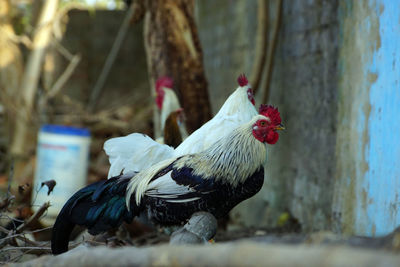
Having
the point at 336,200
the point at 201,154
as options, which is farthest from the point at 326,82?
the point at 201,154

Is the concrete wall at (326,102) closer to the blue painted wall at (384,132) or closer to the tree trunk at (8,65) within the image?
the blue painted wall at (384,132)

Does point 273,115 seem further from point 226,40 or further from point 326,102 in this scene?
point 226,40

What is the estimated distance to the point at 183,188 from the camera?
262 cm

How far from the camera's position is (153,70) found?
16.7 feet

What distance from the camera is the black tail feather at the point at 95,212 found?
2783mm

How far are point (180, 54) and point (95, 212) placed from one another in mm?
2514

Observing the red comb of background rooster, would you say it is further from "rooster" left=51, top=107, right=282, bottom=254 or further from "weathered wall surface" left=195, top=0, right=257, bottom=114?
"weathered wall surface" left=195, top=0, right=257, bottom=114

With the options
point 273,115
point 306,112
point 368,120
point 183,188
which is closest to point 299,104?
point 306,112

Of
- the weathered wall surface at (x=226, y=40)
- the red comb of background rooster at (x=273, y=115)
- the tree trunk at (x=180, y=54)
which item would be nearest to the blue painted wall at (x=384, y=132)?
the red comb of background rooster at (x=273, y=115)

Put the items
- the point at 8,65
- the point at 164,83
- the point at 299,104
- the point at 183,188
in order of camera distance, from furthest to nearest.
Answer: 1. the point at 8,65
2. the point at 299,104
3. the point at 164,83
4. the point at 183,188

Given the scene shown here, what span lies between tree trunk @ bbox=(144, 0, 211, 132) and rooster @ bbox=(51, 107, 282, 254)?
7.11 ft

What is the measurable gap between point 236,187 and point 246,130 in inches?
12.5

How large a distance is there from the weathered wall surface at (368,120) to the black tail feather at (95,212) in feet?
4.81

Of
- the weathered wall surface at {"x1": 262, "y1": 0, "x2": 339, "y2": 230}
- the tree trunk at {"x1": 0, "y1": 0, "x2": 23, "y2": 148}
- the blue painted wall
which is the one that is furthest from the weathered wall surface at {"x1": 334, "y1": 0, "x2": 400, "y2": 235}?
the tree trunk at {"x1": 0, "y1": 0, "x2": 23, "y2": 148}
